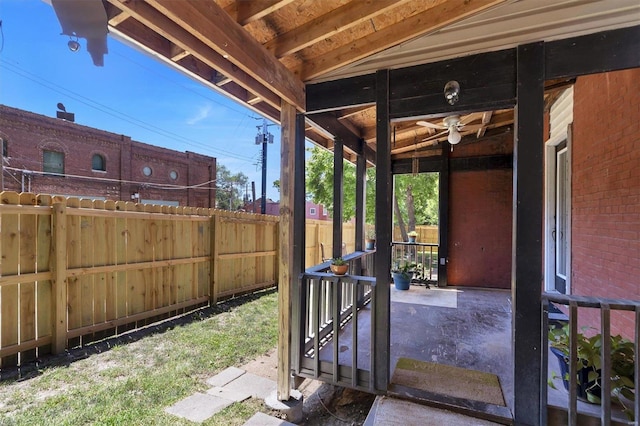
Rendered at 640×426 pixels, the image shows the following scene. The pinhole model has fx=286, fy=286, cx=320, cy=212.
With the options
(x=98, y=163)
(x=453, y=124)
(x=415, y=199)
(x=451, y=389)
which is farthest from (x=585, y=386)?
(x=98, y=163)

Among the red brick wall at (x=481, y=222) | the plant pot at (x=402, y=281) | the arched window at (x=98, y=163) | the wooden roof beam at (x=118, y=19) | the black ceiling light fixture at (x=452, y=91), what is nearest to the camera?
the wooden roof beam at (x=118, y=19)

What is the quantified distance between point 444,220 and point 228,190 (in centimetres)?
2440

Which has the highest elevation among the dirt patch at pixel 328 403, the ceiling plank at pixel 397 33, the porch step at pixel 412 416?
the ceiling plank at pixel 397 33

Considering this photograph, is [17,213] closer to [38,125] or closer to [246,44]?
[246,44]

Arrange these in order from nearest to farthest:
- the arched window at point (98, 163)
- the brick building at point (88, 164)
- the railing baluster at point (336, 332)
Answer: the railing baluster at point (336, 332) → the brick building at point (88, 164) → the arched window at point (98, 163)

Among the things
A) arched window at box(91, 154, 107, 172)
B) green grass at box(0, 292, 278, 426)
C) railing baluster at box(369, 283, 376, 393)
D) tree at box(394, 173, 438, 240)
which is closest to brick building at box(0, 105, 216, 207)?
Answer: arched window at box(91, 154, 107, 172)

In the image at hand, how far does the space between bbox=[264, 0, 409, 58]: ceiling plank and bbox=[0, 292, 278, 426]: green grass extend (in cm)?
291

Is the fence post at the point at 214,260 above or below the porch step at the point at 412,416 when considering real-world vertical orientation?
above

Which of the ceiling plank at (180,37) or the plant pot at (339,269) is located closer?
the ceiling plank at (180,37)

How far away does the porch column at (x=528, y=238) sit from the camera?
187 centimetres

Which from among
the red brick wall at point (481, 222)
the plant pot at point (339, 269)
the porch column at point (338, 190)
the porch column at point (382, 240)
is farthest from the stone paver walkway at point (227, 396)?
the red brick wall at point (481, 222)

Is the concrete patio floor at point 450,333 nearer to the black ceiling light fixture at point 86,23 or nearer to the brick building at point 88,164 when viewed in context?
the black ceiling light fixture at point 86,23

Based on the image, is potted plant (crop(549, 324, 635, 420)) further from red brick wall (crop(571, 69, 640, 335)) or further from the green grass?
the green grass

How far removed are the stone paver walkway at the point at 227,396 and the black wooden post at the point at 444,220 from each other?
162 inches
